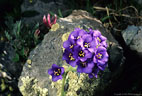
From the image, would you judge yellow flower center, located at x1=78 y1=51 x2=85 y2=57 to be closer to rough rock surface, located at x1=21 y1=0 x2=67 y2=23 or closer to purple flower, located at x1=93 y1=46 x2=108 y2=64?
purple flower, located at x1=93 y1=46 x2=108 y2=64

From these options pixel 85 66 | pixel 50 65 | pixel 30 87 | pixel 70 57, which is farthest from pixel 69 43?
pixel 30 87

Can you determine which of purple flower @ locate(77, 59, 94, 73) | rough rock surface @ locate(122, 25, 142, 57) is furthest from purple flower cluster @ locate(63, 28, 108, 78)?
rough rock surface @ locate(122, 25, 142, 57)

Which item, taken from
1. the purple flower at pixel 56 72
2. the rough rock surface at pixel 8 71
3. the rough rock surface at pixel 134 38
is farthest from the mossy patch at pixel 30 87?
the rough rock surface at pixel 134 38

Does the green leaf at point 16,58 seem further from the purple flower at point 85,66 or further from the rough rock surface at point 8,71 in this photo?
the purple flower at point 85,66

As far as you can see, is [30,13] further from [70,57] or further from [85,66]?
[85,66]

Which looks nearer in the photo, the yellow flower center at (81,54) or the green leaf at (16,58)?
the yellow flower center at (81,54)

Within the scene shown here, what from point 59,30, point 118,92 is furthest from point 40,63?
point 118,92
